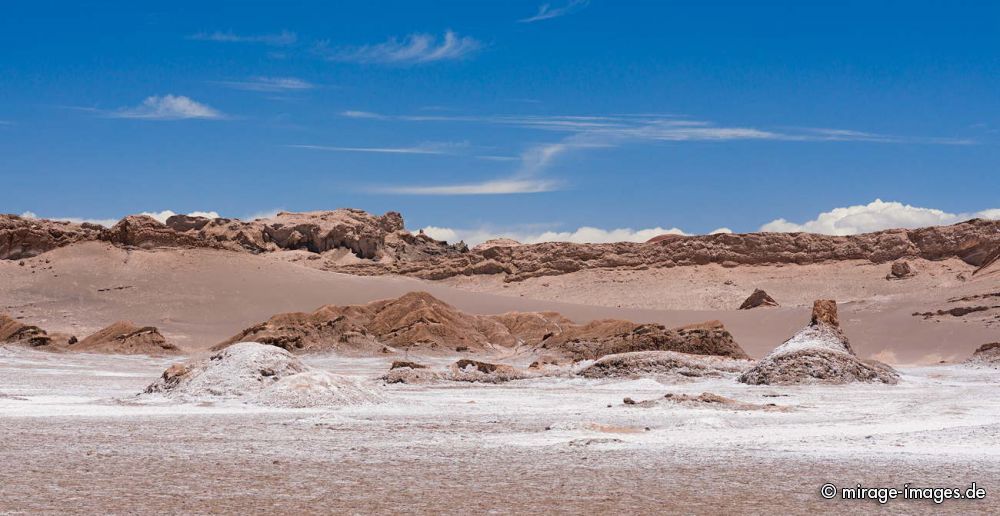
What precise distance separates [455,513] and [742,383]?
19095mm

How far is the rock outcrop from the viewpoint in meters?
65.5

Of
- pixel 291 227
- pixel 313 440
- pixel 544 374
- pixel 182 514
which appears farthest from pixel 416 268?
pixel 182 514

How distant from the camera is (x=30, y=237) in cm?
6619

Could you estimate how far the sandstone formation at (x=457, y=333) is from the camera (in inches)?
1422

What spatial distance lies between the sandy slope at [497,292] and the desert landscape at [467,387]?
205 mm

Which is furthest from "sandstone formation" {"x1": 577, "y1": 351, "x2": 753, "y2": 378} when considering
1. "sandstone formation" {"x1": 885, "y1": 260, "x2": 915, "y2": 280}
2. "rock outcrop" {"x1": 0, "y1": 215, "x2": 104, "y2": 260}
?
"rock outcrop" {"x1": 0, "y1": 215, "x2": 104, "y2": 260}

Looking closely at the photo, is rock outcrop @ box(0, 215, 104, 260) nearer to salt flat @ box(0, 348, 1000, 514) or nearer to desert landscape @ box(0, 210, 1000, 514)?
desert landscape @ box(0, 210, 1000, 514)

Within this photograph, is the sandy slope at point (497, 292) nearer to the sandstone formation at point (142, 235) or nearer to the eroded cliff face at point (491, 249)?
the sandstone formation at point (142, 235)

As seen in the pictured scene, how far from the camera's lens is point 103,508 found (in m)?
8.40

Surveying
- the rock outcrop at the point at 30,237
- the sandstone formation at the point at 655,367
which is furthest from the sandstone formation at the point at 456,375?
the rock outcrop at the point at 30,237

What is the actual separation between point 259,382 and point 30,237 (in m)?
52.3

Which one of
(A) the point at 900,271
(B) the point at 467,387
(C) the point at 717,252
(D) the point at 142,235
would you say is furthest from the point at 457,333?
(C) the point at 717,252

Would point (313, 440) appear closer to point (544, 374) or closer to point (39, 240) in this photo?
point (544, 374)

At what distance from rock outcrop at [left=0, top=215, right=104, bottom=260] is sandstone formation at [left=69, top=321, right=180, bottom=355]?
2566cm
